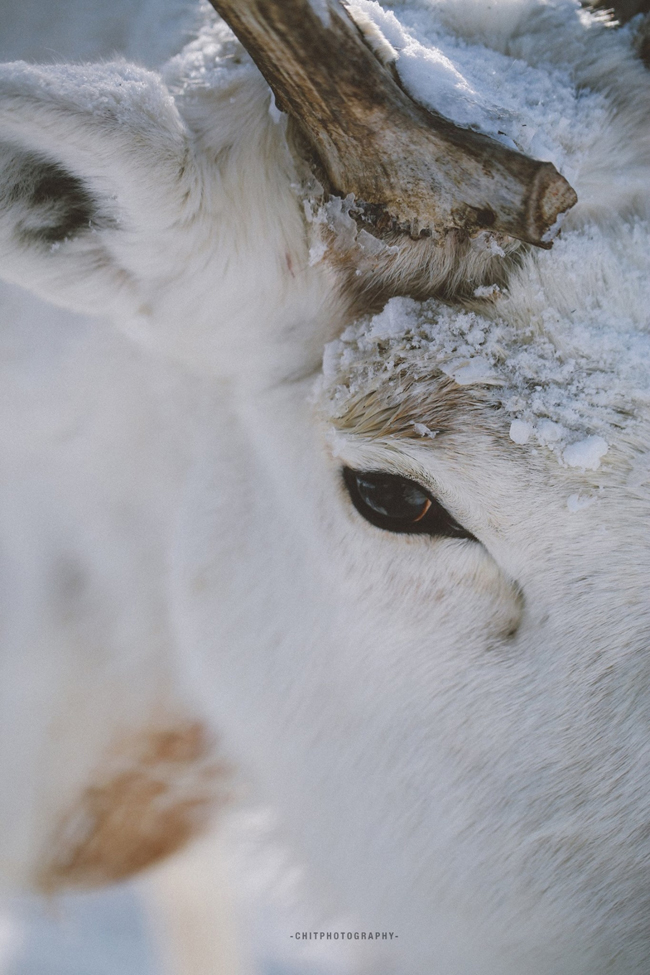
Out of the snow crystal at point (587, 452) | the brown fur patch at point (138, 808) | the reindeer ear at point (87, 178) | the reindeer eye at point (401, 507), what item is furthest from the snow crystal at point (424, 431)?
the brown fur patch at point (138, 808)

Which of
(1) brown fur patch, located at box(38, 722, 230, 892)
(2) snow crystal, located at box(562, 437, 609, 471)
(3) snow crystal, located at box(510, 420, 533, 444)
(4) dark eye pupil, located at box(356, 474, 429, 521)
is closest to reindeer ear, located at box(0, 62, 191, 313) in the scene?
(4) dark eye pupil, located at box(356, 474, 429, 521)

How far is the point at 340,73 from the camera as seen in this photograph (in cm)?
115

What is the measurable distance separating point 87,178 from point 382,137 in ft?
1.73

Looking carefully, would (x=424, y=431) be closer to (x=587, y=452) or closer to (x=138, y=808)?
(x=587, y=452)

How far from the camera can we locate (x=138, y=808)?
9.29 ft

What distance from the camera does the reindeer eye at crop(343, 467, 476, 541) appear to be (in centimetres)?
148

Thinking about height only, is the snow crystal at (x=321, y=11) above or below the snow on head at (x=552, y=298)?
above

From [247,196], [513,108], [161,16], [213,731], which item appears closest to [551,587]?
[513,108]

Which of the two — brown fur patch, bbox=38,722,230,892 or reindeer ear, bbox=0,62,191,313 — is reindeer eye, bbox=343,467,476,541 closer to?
reindeer ear, bbox=0,62,191,313

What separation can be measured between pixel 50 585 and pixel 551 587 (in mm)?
1493

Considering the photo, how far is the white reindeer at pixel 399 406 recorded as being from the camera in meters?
1.30

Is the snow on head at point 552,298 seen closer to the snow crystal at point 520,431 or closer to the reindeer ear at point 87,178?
the snow crystal at point 520,431

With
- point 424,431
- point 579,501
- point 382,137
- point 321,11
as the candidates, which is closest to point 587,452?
point 579,501

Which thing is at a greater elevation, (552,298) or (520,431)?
(552,298)
